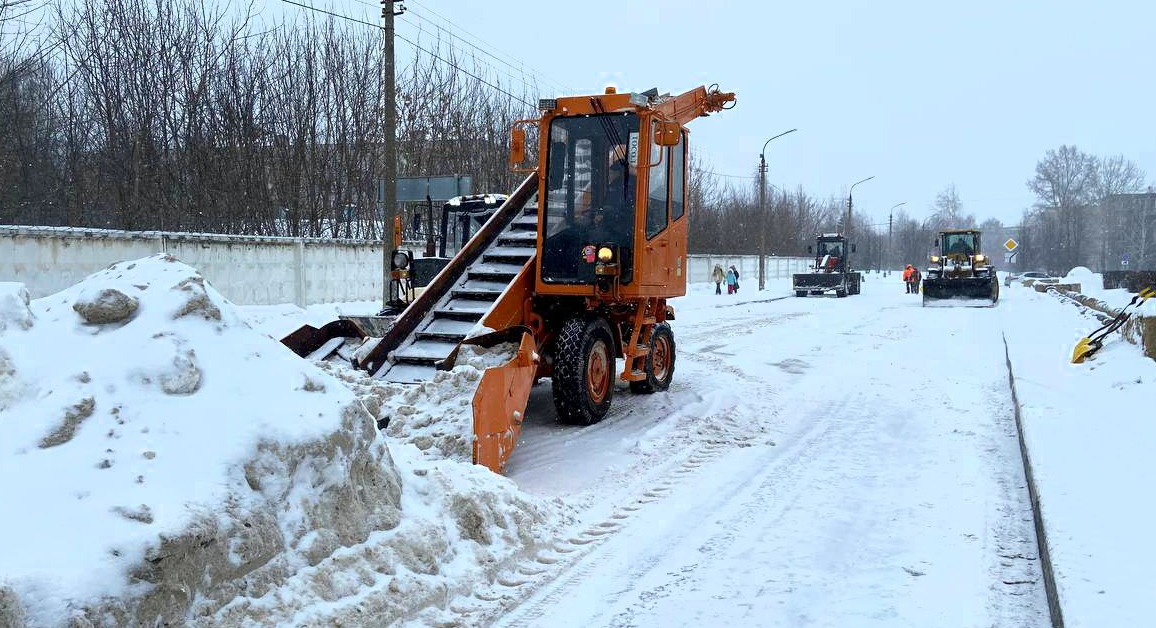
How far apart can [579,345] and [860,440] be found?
2739mm

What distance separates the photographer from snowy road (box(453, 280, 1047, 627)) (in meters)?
4.01

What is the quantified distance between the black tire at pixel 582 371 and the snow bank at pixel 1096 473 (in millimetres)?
3662

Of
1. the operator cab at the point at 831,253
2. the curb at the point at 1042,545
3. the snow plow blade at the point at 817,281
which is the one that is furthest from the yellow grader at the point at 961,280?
the curb at the point at 1042,545

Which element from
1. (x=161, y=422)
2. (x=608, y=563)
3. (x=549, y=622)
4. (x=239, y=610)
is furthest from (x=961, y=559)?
(x=161, y=422)

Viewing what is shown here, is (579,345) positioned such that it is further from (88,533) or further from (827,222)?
(827,222)

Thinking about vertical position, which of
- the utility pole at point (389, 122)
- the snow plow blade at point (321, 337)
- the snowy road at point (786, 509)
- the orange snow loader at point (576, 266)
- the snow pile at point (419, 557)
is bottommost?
the snowy road at point (786, 509)

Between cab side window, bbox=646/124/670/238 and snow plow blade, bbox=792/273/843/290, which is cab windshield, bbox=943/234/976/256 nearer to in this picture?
snow plow blade, bbox=792/273/843/290

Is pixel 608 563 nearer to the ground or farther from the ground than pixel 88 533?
nearer to the ground

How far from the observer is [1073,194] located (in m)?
92.1

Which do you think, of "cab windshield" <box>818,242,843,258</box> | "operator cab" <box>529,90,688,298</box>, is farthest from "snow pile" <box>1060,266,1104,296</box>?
"operator cab" <box>529,90,688,298</box>

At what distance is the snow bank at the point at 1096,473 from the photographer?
3.73m

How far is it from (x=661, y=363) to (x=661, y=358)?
0.20 feet

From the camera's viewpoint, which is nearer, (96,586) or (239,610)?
(96,586)

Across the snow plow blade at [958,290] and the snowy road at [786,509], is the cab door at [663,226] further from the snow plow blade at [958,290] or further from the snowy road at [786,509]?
the snow plow blade at [958,290]
